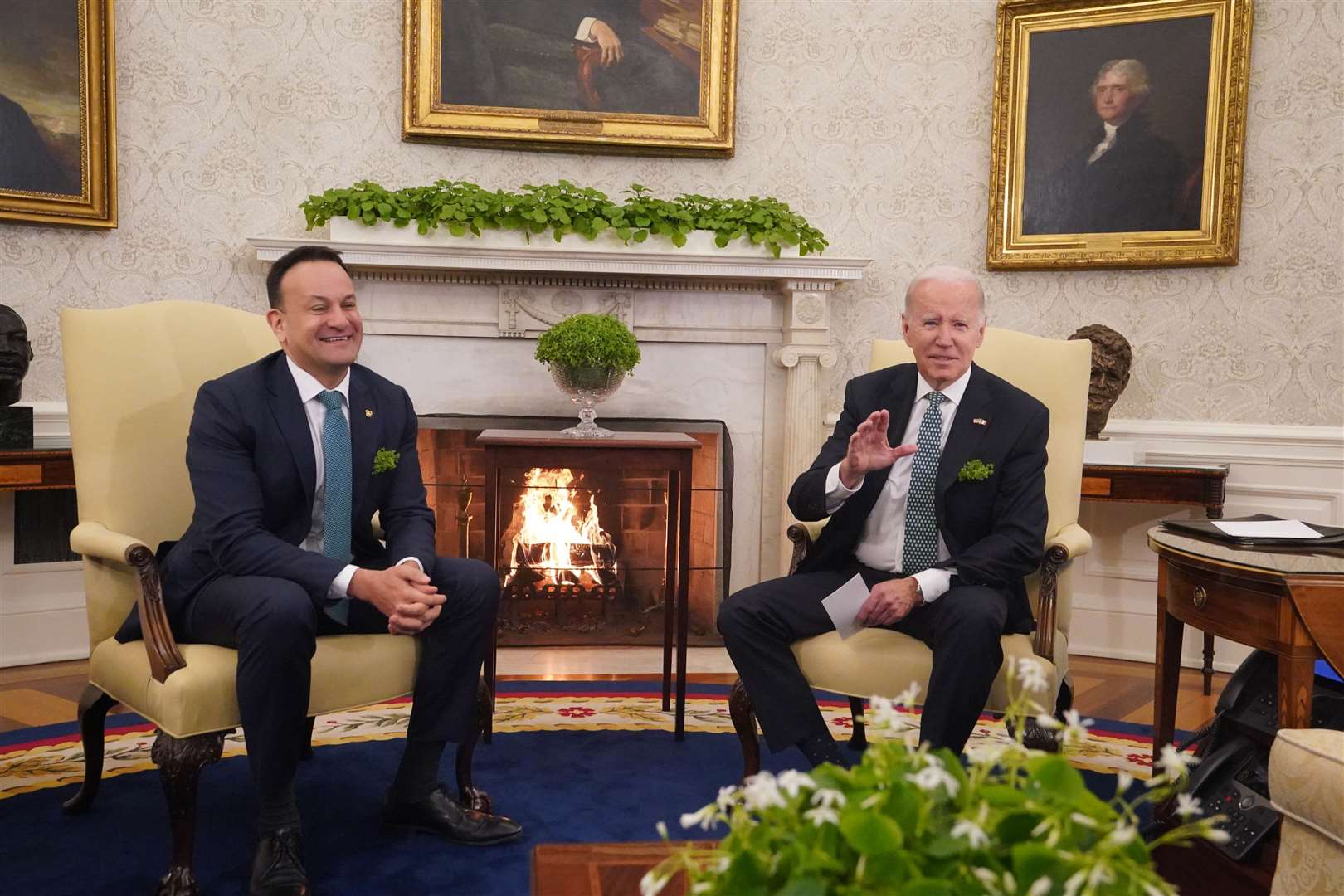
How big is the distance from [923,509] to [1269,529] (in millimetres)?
867

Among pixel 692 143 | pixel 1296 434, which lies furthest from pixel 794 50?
pixel 1296 434

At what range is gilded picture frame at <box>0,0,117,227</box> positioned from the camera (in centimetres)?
422

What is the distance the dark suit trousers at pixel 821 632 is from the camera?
249 centimetres

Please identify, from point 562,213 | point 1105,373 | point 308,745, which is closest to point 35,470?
point 308,745

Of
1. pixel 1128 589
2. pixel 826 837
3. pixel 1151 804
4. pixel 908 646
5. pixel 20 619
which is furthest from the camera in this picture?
pixel 1128 589

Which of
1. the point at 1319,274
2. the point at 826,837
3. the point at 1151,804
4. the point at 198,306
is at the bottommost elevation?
Result: the point at 1151,804

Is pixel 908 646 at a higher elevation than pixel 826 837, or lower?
lower

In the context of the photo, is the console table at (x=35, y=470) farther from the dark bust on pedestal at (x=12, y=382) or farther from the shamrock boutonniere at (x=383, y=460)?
the shamrock boutonniere at (x=383, y=460)

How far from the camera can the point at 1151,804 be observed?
9.67 ft

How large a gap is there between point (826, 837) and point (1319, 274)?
436 centimetres

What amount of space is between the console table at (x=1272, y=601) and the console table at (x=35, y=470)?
3.45 meters

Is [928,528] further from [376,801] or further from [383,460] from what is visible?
[376,801]

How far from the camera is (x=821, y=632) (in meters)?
2.74

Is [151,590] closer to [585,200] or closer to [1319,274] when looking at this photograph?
[585,200]
